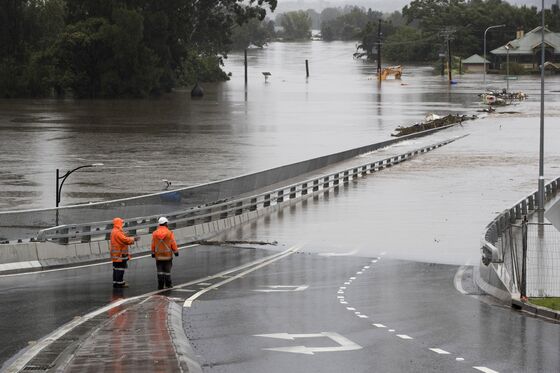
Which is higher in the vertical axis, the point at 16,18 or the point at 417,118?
the point at 16,18

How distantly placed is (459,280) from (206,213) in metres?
12.9

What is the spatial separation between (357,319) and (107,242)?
12.9 meters

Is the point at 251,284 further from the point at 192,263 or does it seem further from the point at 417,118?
the point at 417,118

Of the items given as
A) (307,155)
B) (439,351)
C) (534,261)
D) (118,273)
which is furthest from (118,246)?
(307,155)

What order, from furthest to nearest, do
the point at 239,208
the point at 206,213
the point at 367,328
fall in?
the point at 239,208, the point at 206,213, the point at 367,328

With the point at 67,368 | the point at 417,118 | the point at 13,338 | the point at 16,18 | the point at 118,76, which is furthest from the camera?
the point at 16,18

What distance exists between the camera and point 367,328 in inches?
796

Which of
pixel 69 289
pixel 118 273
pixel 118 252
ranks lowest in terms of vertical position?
pixel 69 289

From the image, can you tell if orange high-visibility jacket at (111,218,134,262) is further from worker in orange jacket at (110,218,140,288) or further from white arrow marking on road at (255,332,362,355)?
white arrow marking on road at (255,332,362,355)

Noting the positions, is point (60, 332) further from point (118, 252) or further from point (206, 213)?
point (206, 213)

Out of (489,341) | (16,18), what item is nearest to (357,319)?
(489,341)

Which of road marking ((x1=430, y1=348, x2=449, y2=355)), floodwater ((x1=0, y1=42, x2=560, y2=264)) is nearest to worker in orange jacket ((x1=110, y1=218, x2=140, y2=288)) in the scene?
road marking ((x1=430, y1=348, x2=449, y2=355))

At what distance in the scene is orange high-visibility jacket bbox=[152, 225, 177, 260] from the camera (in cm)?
2525

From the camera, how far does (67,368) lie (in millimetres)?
15578
